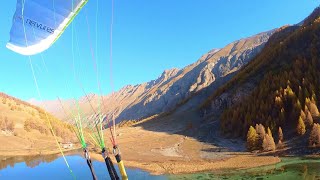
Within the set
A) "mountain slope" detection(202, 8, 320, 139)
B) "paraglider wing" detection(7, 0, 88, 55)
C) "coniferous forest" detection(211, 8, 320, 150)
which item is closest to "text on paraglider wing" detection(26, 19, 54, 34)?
"paraglider wing" detection(7, 0, 88, 55)

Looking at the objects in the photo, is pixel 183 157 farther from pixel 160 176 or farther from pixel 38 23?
pixel 38 23

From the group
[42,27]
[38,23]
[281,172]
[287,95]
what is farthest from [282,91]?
[38,23]

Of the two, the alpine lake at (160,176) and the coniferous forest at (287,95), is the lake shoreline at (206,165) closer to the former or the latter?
the alpine lake at (160,176)

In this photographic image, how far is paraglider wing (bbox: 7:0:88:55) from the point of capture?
14.8 m

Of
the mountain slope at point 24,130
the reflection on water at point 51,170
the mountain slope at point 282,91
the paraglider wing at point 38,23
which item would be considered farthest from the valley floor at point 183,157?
the paraglider wing at point 38,23

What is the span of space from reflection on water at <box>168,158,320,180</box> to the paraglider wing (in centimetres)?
2431

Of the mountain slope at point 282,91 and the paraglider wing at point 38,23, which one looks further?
the mountain slope at point 282,91

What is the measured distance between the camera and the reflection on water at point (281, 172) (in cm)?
3297

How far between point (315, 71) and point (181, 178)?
39774 millimetres

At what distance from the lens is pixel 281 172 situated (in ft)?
116

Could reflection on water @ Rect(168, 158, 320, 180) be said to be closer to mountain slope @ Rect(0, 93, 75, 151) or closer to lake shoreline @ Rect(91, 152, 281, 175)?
lake shoreline @ Rect(91, 152, 281, 175)

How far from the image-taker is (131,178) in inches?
1560

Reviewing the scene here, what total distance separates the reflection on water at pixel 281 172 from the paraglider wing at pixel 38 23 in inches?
957

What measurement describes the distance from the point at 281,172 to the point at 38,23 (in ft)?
90.9
